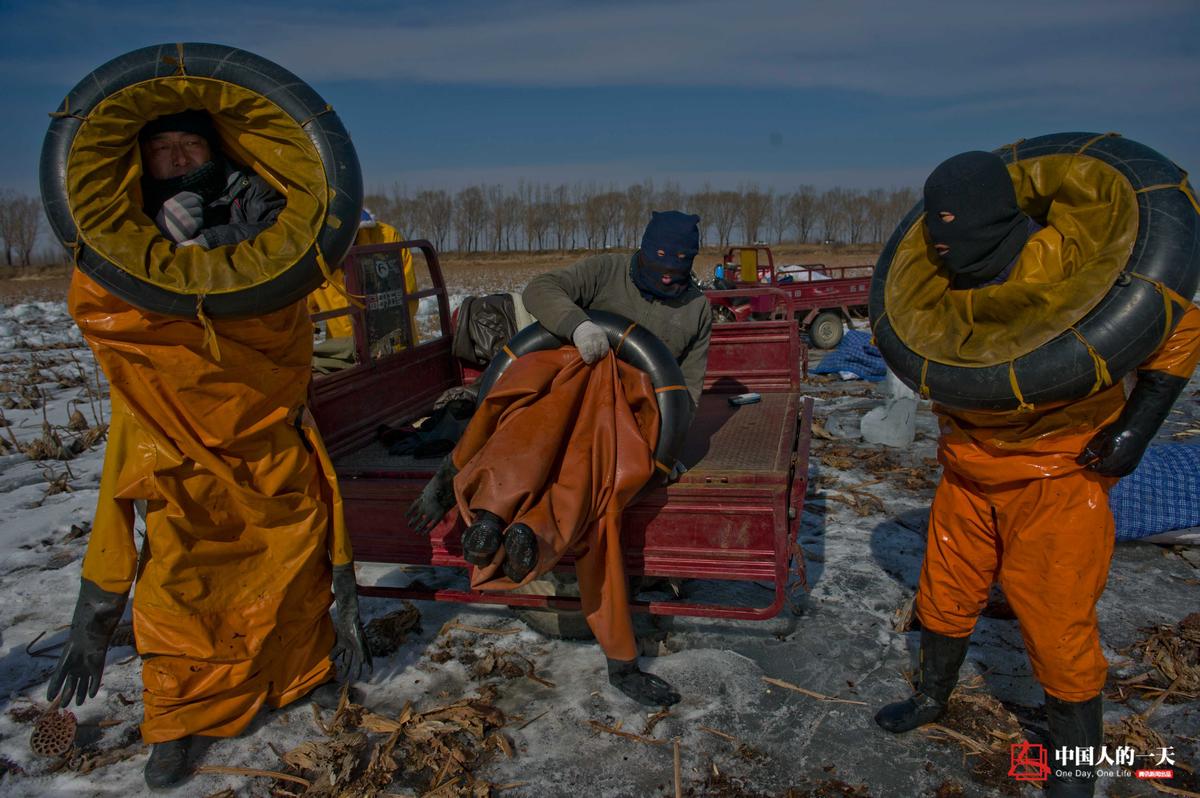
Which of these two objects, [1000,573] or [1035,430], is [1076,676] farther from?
[1035,430]

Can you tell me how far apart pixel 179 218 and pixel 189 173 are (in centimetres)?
22

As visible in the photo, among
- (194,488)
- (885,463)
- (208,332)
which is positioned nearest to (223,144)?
(208,332)

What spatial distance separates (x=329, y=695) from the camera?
124 inches

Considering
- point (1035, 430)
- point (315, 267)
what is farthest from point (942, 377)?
point (315, 267)

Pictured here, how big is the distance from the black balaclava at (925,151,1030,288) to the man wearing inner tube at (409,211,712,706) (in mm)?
1160

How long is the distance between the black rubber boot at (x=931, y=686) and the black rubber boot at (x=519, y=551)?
57.8 inches

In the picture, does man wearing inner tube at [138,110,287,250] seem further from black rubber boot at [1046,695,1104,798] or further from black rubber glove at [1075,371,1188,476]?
black rubber boot at [1046,695,1104,798]

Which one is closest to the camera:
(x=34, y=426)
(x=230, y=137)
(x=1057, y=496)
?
(x=1057, y=496)

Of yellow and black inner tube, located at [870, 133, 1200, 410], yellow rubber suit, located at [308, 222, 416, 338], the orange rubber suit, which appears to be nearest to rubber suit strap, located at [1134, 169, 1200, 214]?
yellow and black inner tube, located at [870, 133, 1200, 410]

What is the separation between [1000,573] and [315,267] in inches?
99.5

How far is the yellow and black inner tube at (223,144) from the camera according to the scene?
93.2 inches

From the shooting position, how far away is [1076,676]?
244cm

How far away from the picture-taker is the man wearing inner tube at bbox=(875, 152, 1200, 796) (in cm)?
234

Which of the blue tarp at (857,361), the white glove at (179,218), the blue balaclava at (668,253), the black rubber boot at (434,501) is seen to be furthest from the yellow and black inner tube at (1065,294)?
the blue tarp at (857,361)
